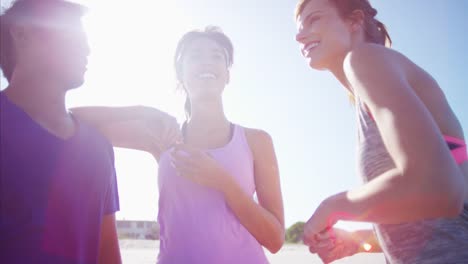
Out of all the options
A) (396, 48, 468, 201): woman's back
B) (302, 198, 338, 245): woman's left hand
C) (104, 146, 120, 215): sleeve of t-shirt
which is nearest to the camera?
(302, 198, 338, 245): woman's left hand

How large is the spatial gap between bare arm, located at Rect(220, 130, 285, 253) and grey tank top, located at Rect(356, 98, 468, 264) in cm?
98

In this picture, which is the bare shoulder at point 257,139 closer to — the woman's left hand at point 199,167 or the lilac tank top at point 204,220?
the lilac tank top at point 204,220

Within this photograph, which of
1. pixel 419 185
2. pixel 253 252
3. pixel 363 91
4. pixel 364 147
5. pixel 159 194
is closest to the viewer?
pixel 419 185

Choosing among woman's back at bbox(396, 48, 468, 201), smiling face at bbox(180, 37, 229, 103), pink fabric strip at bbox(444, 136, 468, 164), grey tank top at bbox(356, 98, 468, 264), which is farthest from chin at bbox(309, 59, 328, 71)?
smiling face at bbox(180, 37, 229, 103)

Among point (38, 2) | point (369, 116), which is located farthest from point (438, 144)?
point (38, 2)

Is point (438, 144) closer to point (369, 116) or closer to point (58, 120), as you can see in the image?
point (369, 116)

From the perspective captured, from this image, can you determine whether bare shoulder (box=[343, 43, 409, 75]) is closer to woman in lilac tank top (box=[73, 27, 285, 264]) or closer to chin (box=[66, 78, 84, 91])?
woman in lilac tank top (box=[73, 27, 285, 264])

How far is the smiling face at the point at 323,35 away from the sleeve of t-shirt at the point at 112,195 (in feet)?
4.73

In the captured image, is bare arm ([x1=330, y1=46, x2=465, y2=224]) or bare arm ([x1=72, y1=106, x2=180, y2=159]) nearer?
bare arm ([x1=330, y1=46, x2=465, y2=224])

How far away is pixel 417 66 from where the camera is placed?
1.84 m

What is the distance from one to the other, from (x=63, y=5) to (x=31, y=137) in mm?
1044

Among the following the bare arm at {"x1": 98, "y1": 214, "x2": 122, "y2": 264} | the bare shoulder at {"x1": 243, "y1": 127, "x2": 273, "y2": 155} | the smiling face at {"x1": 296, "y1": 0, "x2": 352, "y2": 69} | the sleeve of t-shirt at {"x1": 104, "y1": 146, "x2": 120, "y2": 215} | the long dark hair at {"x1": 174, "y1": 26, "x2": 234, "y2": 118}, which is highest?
the long dark hair at {"x1": 174, "y1": 26, "x2": 234, "y2": 118}

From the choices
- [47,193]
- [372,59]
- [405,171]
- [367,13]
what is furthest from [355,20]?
[47,193]

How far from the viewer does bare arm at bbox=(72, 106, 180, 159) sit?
270cm
